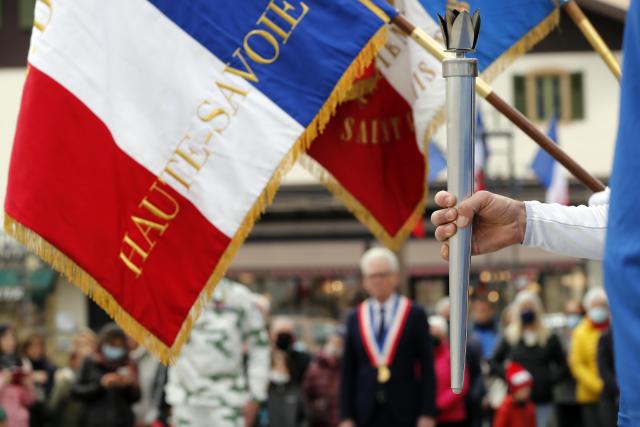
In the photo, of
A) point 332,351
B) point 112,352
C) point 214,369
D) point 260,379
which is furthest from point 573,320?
point 214,369

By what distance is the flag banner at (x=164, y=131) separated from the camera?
5473mm

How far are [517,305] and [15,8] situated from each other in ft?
86.0

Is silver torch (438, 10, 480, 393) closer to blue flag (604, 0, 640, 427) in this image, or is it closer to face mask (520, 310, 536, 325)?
blue flag (604, 0, 640, 427)

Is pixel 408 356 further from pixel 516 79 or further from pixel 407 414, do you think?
pixel 516 79

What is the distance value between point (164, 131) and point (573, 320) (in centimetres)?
1311

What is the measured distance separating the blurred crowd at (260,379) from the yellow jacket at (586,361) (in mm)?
12

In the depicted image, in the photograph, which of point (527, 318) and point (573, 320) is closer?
point (527, 318)

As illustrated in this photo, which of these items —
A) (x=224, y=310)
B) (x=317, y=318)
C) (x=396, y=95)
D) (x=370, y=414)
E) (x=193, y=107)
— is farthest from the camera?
(x=317, y=318)

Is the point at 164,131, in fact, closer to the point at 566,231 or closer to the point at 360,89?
the point at 360,89

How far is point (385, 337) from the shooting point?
30.9ft

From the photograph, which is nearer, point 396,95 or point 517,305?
point 396,95

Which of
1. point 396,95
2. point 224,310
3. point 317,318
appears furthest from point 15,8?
point 396,95

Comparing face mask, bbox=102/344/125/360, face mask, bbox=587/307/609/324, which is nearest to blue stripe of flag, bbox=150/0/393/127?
face mask, bbox=102/344/125/360

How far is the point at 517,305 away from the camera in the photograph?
46.4ft
